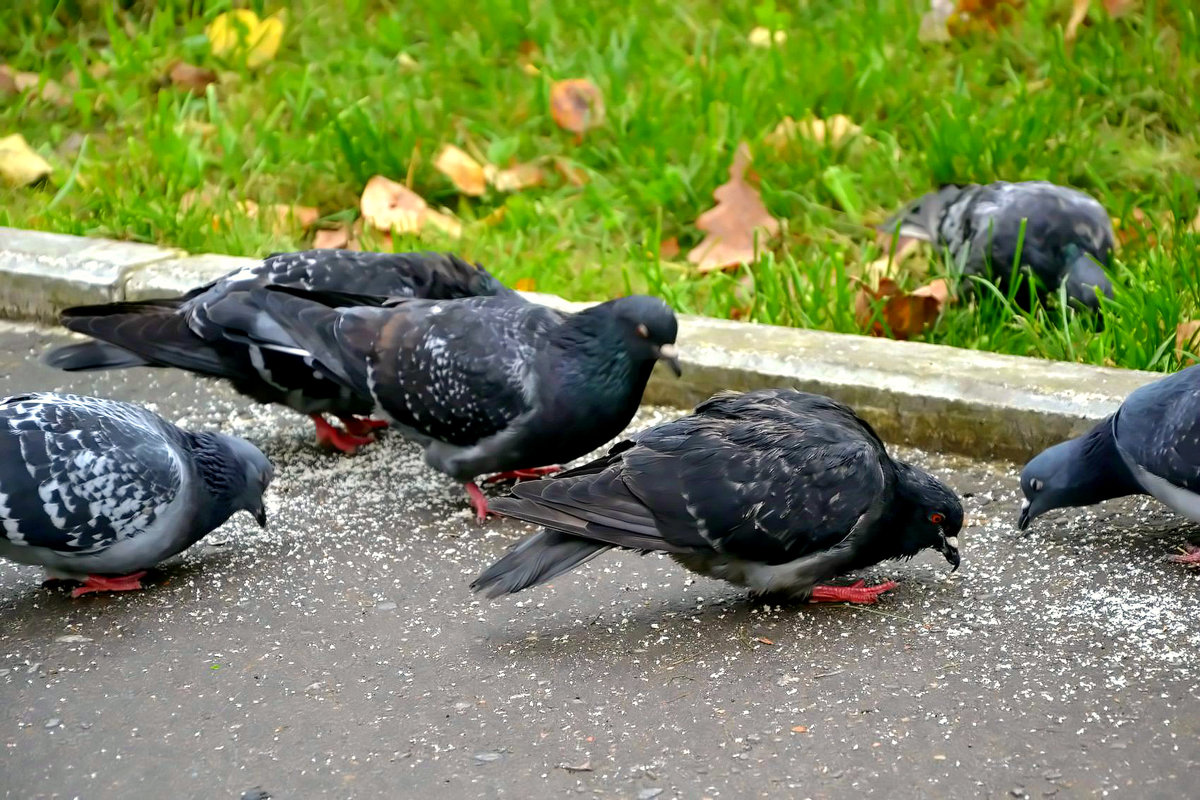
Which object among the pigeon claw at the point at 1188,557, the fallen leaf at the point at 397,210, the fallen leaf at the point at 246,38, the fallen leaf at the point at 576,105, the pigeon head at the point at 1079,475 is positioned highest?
the fallen leaf at the point at 246,38

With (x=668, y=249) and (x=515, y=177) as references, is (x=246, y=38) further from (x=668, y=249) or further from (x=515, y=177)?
(x=668, y=249)

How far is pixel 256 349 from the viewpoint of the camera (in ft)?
14.5

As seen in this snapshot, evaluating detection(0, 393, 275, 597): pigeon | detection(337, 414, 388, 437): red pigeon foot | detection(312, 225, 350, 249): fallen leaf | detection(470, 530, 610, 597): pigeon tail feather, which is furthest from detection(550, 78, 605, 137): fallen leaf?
detection(470, 530, 610, 597): pigeon tail feather

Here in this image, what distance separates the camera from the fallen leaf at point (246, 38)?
6.98m

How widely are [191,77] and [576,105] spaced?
1.97m

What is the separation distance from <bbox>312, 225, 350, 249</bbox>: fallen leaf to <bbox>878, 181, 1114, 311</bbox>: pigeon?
2.20 metres

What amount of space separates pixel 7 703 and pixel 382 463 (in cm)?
157

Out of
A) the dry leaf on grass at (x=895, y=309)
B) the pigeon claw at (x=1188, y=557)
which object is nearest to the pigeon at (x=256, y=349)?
the dry leaf on grass at (x=895, y=309)

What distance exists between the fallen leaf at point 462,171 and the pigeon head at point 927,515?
299 centimetres

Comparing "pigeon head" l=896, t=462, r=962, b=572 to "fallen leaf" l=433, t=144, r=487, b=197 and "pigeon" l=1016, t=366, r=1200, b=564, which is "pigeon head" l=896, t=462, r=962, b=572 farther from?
"fallen leaf" l=433, t=144, r=487, b=197

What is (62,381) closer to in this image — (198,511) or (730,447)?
(198,511)

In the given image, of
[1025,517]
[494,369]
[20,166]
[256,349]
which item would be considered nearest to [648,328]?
[494,369]

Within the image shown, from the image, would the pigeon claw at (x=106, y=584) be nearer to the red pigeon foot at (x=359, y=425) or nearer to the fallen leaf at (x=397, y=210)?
the red pigeon foot at (x=359, y=425)

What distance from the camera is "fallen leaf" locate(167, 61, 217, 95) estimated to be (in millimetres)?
6887
